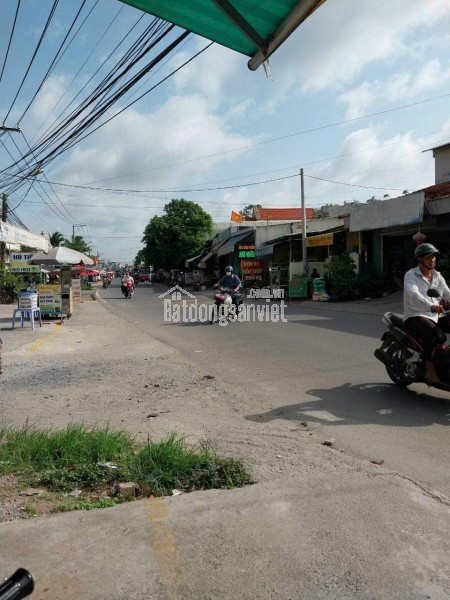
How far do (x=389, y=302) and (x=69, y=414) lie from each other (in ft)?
51.9

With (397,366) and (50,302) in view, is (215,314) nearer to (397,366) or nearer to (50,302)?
(50,302)

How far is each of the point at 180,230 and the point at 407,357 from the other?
171 feet

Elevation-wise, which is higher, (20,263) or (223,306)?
(20,263)

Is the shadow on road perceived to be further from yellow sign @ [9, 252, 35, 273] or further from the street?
yellow sign @ [9, 252, 35, 273]

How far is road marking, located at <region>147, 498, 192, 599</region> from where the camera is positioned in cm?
249

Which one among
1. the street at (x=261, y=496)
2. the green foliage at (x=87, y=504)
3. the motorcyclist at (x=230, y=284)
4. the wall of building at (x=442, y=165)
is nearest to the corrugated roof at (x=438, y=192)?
the wall of building at (x=442, y=165)

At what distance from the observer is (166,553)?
276cm

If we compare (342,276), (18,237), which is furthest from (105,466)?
(342,276)

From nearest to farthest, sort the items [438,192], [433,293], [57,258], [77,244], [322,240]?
[433,293] → [57,258] → [438,192] → [322,240] → [77,244]

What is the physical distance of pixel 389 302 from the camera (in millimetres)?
19219

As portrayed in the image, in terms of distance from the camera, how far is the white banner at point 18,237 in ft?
51.8

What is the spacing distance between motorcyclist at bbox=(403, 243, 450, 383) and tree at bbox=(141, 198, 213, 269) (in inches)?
2007

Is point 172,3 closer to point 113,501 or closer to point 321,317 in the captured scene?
point 113,501

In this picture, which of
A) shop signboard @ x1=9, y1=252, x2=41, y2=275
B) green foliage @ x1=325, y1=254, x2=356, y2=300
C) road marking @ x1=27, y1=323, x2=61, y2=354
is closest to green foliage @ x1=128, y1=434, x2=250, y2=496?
road marking @ x1=27, y1=323, x2=61, y2=354
